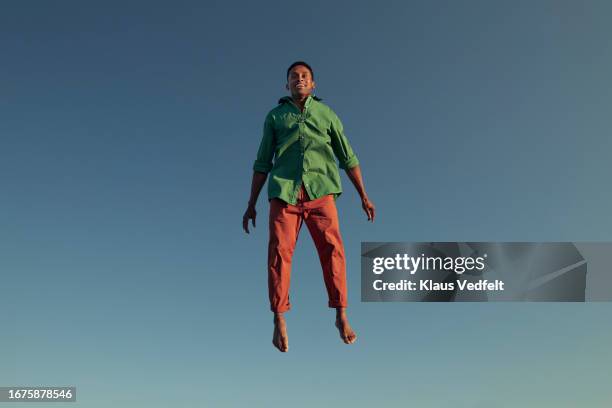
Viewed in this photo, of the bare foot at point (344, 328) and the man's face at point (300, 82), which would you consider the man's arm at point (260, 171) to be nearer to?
the man's face at point (300, 82)

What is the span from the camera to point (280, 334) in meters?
8.17

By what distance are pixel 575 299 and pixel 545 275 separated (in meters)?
0.62

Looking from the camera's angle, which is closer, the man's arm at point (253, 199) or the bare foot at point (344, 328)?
the bare foot at point (344, 328)

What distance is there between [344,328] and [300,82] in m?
3.42

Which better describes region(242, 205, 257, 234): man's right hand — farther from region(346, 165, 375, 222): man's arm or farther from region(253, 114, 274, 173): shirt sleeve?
region(346, 165, 375, 222): man's arm

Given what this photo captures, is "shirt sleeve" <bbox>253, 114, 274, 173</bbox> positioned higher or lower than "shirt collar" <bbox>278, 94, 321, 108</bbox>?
lower

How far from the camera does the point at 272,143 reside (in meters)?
8.82

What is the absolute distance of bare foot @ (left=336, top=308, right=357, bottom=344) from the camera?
8.28 metres

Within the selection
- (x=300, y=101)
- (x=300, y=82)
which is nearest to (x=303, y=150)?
(x=300, y=101)

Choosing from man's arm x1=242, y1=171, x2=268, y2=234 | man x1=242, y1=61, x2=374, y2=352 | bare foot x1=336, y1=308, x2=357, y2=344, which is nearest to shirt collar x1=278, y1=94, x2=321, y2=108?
man x1=242, y1=61, x2=374, y2=352

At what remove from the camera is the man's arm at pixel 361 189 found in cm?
893

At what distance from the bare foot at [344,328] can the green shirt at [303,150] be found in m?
1.63

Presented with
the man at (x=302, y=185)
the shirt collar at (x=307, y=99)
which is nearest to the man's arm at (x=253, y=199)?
the man at (x=302, y=185)

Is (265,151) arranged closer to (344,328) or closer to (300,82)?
(300,82)
